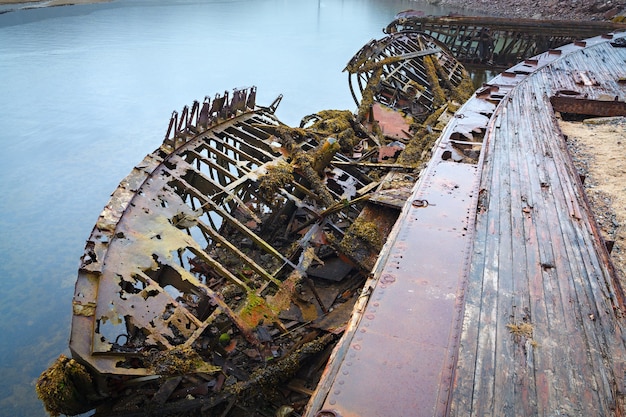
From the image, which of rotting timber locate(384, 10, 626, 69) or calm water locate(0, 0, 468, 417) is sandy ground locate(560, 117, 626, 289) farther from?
rotting timber locate(384, 10, 626, 69)

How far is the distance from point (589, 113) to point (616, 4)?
33550mm

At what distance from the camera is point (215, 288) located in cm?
743

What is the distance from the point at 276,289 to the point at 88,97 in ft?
60.2

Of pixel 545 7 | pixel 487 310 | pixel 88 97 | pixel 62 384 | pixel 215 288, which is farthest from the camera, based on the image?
pixel 545 7

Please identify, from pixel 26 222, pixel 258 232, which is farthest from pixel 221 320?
pixel 26 222

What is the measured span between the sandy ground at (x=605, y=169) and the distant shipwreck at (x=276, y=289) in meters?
1.61

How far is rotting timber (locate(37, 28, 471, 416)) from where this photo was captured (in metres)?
4.32

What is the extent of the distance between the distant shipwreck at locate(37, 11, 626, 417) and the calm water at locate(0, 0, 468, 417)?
2273 millimetres

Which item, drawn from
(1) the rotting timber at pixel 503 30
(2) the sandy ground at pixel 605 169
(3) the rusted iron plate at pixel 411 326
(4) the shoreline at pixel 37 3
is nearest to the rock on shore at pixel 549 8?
(1) the rotting timber at pixel 503 30

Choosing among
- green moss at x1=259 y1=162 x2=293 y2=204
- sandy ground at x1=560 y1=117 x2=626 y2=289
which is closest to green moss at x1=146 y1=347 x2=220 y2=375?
green moss at x1=259 y1=162 x2=293 y2=204

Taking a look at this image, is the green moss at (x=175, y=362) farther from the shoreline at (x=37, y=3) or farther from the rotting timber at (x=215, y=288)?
the shoreline at (x=37, y=3)

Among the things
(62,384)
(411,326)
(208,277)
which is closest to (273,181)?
(208,277)

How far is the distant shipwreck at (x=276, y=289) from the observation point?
11.6 feet

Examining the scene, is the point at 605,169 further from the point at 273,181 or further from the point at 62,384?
the point at 62,384
